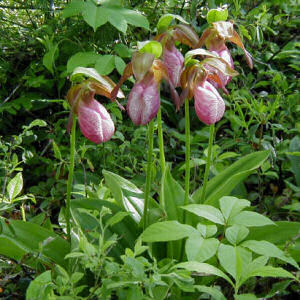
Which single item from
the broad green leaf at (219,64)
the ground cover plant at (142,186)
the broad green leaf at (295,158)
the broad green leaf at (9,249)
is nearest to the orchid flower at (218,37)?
the ground cover plant at (142,186)

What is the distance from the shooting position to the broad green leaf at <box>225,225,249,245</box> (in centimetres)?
71

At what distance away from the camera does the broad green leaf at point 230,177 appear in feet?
3.72

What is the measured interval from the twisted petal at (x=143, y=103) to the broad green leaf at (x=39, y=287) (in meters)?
0.42

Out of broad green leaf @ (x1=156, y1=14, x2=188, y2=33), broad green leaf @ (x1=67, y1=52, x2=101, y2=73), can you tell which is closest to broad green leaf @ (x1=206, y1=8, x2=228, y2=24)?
broad green leaf @ (x1=156, y1=14, x2=188, y2=33)

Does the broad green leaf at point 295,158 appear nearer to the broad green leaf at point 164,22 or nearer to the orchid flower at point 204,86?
the orchid flower at point 204,86

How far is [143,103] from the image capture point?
91cm

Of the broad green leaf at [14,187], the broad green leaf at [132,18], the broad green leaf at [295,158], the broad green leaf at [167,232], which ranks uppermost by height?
the broad green leaf at [132,18]

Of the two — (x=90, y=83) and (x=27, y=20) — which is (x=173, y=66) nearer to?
(x=90, y=83)

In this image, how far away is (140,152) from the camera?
1662mm

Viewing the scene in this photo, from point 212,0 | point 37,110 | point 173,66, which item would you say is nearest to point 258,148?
point 173,66

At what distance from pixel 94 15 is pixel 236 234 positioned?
35.4 inches

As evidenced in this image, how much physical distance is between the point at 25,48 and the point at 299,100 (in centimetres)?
142

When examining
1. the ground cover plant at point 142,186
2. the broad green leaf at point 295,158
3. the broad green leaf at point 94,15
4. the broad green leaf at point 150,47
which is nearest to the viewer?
the ground cover plant at point 142,186

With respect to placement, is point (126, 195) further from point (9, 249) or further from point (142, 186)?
point (9, 249)
